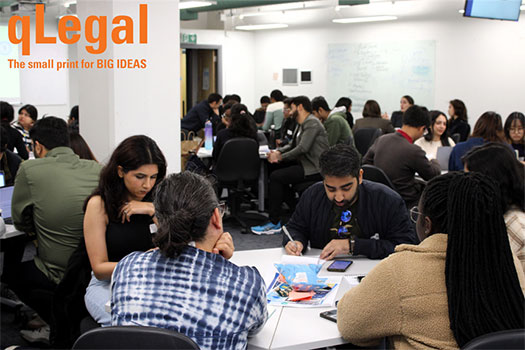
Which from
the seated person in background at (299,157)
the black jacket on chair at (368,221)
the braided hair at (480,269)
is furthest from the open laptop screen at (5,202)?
the seated person in background at (299,157)

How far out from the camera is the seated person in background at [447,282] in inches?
68.9

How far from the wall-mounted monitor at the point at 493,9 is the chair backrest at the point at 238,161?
97.0 inches

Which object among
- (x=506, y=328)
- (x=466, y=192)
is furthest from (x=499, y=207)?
(x=506, y=328)

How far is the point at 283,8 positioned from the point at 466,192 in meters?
9.97

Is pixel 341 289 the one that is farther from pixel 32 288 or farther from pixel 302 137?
pixel 302 137

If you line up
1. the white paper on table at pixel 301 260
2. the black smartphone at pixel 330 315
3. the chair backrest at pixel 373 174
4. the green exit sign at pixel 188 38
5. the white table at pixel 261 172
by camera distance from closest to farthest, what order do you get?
1. the black smartphone at pixel 330 315
2. the white paper on table at pixel 301 260
3. the chair backrest at pixel 373 174
4. the white table at pixel 261 172
5. the green exit sign at pixel 188 38

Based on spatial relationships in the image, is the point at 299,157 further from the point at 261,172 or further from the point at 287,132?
the point at 287,132

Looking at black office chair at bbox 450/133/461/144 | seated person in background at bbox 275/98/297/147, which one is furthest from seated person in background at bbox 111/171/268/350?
black office chair at bbox 450/133/461/144

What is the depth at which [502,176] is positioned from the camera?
2.43 meters

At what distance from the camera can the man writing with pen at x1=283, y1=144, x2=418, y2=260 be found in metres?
2.84

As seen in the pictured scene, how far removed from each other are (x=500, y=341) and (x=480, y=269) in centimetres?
24

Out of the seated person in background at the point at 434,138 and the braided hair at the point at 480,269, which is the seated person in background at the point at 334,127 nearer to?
the seated person in background at the point at 434,138

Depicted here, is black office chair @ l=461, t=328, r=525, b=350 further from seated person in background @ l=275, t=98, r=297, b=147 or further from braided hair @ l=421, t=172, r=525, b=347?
seated person in background @ l=275, t=98, r=297, b=147

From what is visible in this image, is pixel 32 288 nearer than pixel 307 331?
No
